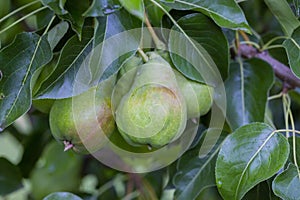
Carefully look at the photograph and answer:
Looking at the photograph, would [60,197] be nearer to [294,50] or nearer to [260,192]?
[260,192]

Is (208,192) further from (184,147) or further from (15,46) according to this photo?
(15,46)

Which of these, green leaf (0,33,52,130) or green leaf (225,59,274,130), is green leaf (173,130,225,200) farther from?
green leaf (0,33,52,130)

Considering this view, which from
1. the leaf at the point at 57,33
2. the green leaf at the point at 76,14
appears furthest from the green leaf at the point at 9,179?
the green leaf at the point at 76,14

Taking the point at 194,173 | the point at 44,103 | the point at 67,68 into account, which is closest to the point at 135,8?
the point at 67,68

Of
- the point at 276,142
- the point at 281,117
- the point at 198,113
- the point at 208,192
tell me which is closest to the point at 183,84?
the point at 198,113

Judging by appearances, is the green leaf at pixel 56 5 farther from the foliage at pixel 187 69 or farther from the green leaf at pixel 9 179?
the green leaf at pixel 9 179
